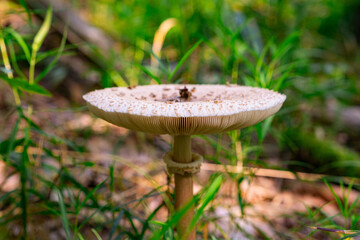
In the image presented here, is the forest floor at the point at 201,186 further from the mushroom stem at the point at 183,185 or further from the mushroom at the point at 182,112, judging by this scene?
the mushroom at the point at 182,112

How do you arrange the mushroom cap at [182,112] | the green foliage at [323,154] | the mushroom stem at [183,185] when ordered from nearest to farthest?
1. the mushroom cap at [182,112]
2. the mushroom stem at [183,185]
3. the green foliage at [323,154]

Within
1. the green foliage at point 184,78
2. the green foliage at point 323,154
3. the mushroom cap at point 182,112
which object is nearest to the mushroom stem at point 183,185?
the green foliage at point 184,78

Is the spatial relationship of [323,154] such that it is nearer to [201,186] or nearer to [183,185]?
[201,186]

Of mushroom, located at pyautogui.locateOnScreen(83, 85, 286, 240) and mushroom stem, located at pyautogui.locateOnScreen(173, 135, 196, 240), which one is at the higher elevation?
mushroom, located at pyautogui.locateOnScreen(83, 85, 286, 240)

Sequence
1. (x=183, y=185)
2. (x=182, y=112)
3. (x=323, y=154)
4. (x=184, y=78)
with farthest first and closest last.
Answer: (x=323, y=154) < (x=184, y=78) < (x=183, y=185) < (x=182, y=112)

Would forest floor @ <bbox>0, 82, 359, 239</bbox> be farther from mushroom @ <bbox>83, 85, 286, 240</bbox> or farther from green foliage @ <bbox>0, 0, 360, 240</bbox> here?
mushroom @ <bbox>83, 85, 286, 240</bbox>

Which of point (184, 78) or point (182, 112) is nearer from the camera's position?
point (182, 112)

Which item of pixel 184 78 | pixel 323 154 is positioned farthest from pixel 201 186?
pixel 323 154

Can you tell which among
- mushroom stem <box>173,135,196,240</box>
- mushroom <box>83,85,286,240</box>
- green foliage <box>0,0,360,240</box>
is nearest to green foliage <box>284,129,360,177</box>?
green foliage <box>0,0,360,240</box>

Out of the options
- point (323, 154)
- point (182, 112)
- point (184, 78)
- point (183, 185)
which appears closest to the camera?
point (182, 112)

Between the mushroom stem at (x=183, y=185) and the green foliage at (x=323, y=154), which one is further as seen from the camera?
the green foliage at (x=323, y=154)

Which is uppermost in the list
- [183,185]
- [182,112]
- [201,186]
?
[182,112]

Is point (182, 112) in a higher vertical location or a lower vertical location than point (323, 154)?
higher
